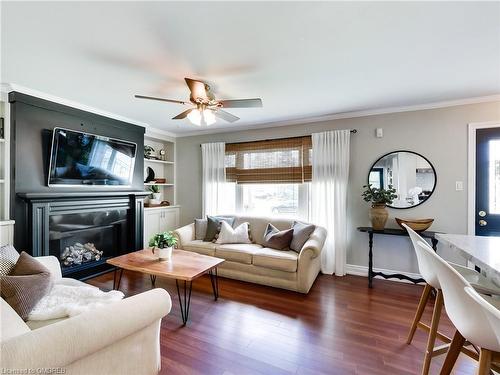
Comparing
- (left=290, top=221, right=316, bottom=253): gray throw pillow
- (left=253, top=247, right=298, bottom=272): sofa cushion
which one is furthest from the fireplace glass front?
(left=290, top=221, right=316, bottom=253): gray throw pillow

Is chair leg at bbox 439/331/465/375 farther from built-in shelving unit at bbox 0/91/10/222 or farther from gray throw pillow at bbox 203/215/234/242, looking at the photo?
built-in shelving unit at bbox 0/91/10/222

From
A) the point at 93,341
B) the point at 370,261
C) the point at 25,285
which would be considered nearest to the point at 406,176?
the point at 370,261

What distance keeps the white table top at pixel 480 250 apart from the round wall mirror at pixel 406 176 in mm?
1406

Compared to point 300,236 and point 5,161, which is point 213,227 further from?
point 5,161

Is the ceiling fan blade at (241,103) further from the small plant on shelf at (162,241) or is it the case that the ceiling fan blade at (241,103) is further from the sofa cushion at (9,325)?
the sofa cushion at (9,325)

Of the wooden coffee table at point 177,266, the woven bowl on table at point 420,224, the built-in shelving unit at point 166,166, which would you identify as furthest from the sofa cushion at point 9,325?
the built-in shelving unit at point 166,166

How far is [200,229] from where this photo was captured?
3.87 meters

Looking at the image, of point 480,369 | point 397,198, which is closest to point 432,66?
point 397,198

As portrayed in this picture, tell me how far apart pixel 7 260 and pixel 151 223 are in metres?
2.61

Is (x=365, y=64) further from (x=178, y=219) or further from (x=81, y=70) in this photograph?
(x=178, y=219)

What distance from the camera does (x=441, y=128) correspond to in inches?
120

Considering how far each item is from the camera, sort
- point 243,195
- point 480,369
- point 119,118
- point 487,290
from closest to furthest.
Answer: point 480,369 → point 487,290 → point 119,118 → point 243,195

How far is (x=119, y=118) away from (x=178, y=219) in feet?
7.40

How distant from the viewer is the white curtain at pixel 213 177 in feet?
14.5
